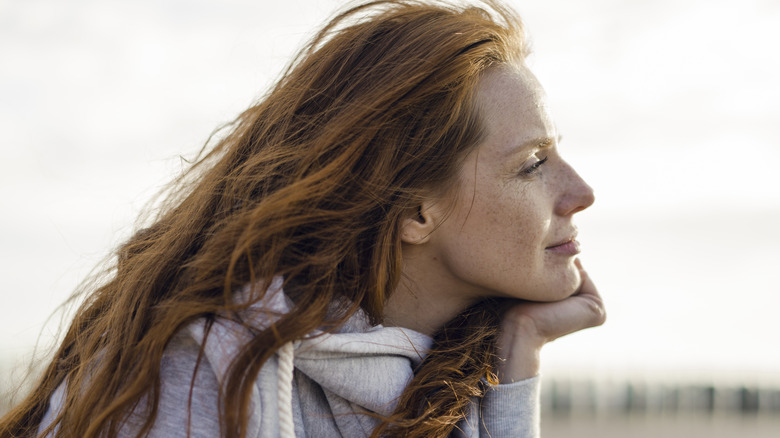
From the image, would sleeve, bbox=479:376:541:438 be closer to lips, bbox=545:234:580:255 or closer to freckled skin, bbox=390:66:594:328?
freckled skin, bbox=390:66:594:328

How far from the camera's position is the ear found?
2.71 m

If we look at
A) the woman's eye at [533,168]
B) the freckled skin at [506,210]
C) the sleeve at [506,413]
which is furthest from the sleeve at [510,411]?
A: the woman's eye at [533,168]

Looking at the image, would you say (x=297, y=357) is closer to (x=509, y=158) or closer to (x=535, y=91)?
(x=509, y=158)

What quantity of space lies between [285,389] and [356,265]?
20.4 inches

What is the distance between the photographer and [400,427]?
8.00 feet

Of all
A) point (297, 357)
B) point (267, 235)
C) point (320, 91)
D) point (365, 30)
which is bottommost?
point (297, 357)

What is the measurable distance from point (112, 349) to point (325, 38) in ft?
4.58

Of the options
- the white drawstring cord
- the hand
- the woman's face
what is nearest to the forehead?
the woman's face

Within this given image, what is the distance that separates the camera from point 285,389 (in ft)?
7.21

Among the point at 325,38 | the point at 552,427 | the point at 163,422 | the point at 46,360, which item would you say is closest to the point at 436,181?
the point at 325,38

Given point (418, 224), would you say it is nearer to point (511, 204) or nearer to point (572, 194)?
point (511, 204)

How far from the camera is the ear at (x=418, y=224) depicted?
8.87 feet

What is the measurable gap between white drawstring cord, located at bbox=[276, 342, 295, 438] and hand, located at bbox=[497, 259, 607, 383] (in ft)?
3.20

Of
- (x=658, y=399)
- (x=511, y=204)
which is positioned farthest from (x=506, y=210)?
(x=658, y=399)
